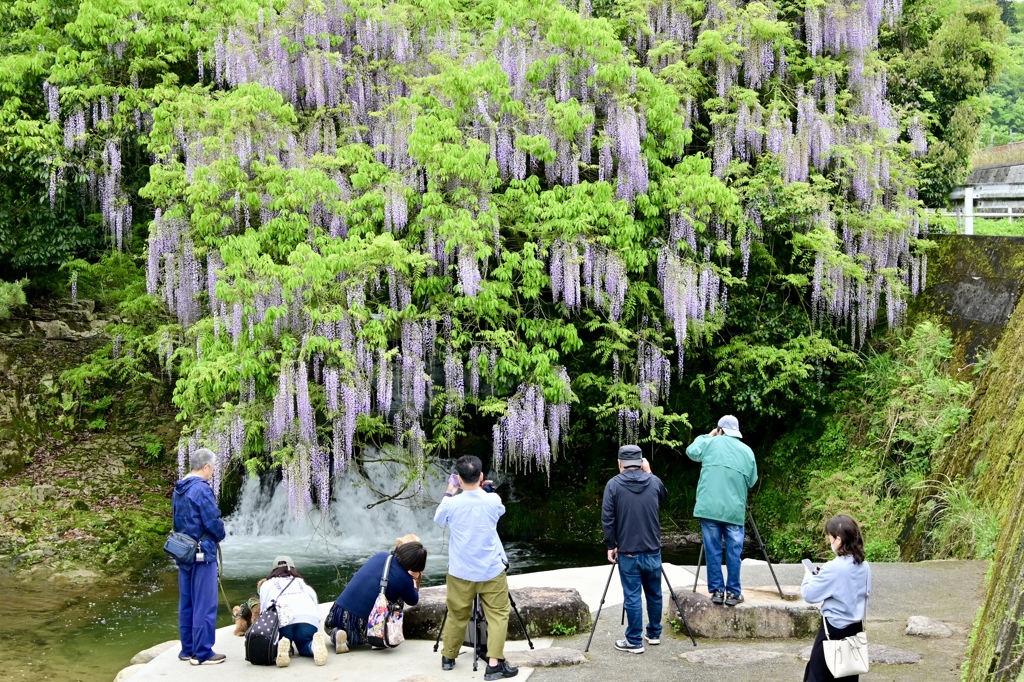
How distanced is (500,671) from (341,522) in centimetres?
927

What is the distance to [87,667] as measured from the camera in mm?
9883

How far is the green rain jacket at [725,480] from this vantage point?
7.86m

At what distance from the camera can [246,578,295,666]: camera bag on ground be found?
7391 mm

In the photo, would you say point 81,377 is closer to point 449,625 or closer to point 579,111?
point 579,111

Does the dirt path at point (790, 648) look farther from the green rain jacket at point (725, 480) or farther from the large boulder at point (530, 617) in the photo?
the green rain jacket at point (725, 480)

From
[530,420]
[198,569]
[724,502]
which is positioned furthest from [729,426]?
[530,420]

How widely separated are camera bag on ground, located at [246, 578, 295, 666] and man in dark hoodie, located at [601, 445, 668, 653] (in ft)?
7.75

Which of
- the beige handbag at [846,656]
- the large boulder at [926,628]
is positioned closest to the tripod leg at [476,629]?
the beige handbag at [846,656]

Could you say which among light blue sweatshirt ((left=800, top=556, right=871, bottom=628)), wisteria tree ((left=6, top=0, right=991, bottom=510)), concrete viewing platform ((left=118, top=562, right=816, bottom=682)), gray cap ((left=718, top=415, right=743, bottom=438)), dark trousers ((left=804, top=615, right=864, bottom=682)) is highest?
wisteria tree ((left=6, top=0, right=991, bottom=510))

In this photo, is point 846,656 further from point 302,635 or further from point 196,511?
point 196,511

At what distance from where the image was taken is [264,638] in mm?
7395

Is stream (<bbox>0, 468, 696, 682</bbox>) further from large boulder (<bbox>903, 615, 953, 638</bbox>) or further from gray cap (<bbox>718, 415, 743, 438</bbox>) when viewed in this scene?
large boulder (<bbox>903, 615, 953, 638</bbox>)

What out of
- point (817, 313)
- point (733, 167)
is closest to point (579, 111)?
point (733, 167)

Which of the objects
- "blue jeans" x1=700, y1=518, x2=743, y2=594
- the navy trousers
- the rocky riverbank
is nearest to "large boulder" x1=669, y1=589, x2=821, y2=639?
"blue jeans" x1=700, y1=518, x2=743, y2=594
